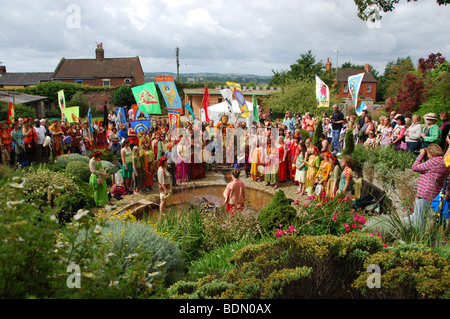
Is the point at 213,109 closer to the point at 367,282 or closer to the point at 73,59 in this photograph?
the point at 367,282

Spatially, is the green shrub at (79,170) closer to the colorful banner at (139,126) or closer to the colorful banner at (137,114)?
the colorful banner at (139,126)

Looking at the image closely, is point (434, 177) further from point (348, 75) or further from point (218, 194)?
point (348, 75)

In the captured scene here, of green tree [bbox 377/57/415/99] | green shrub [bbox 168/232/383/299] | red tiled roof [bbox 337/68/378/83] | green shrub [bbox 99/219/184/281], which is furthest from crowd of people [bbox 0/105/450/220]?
red tiled roof [bbox 337/68/378/83]

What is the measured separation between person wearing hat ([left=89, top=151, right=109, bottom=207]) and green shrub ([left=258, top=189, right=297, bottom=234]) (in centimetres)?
426

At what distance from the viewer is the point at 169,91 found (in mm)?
11492

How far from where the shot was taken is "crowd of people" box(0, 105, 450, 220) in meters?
8.94

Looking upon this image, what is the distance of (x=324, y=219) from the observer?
5793mm

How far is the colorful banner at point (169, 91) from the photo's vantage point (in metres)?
11.5

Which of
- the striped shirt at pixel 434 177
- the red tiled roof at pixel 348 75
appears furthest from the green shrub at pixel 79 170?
the red tiled roof at pixel 348 75

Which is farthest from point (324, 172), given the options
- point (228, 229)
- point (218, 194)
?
point (228, 229)

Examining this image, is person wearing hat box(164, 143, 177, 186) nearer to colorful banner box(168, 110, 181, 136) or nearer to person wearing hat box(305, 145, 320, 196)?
colorful banner box(168, 110, 181, 136)

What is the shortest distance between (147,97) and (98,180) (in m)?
4.48

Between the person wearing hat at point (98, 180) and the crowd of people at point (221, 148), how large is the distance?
2cm
